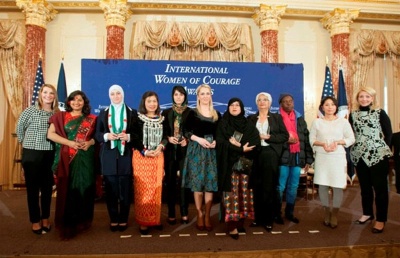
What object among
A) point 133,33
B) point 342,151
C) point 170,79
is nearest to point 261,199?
point 342,151

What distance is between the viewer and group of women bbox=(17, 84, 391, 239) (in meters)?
2.75

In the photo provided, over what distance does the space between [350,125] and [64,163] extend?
2830mm

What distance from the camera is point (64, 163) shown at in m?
2.71

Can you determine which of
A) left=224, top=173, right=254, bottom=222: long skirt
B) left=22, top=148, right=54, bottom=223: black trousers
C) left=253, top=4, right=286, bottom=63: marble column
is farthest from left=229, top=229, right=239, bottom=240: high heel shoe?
left=253, top=4, right=286, bottom=63: marble column

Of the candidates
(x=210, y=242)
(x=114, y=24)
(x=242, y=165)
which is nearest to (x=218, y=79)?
(x=242, y=165)

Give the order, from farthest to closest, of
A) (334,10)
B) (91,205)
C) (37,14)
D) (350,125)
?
(334,10) → (37,14) → (350,125) → (91,205)

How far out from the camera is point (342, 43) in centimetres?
679

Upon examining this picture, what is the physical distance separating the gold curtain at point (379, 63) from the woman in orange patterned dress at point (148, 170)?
19.2ft

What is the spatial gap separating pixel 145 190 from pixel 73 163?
27.7 inches

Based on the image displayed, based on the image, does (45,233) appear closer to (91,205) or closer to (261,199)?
(91,205)

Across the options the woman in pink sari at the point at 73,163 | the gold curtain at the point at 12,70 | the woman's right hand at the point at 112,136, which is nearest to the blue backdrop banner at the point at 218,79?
the woman in pink sari at the point at 73,163

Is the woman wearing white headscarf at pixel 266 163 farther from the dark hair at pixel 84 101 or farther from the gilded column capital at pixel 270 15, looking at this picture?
the gilded column capital at pixel 270 15

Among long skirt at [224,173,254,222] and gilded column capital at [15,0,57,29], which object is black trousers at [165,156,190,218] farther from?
gilded column capital at [15,0,57,29]

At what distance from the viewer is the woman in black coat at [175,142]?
3045mm
